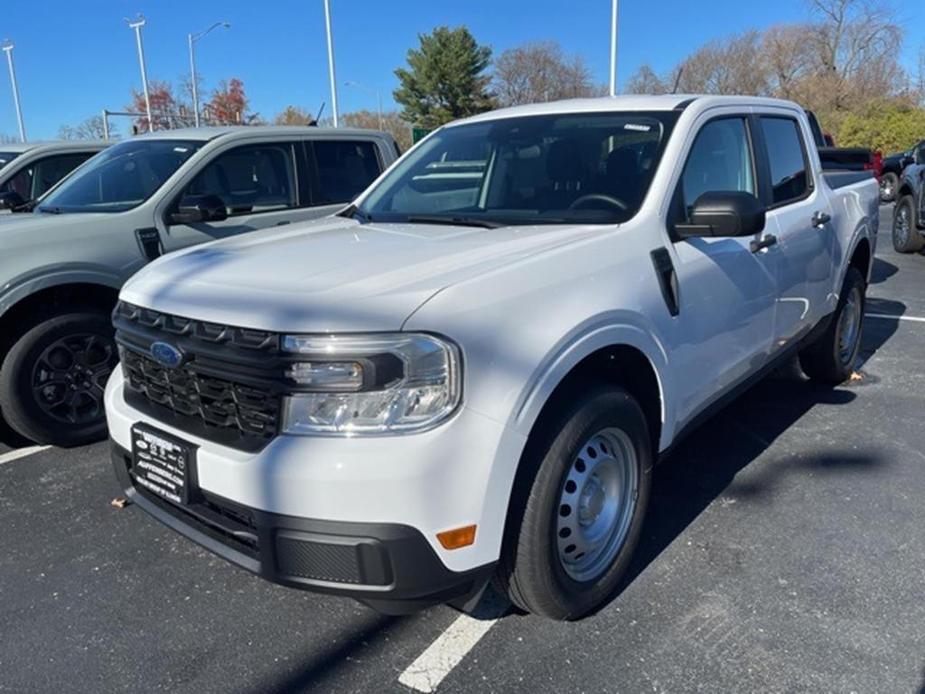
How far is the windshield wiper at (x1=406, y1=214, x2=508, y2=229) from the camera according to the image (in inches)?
124

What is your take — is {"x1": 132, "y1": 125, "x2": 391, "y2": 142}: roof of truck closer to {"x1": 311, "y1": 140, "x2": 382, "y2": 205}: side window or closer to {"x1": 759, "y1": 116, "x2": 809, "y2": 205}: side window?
{"x1": 311, "y1": 140, "x2": 382, "y2": 205}: side window

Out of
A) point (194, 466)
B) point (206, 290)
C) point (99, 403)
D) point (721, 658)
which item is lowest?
point (721, 658)

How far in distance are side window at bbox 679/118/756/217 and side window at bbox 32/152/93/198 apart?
6.44 metres

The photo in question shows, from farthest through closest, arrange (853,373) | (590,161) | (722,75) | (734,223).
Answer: (722,75) → (853,373) → (590,161) → (734,223)

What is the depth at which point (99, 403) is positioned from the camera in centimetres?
458

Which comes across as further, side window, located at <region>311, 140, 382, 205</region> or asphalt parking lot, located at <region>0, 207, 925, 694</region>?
side window, located at <region>311, 140, 382, 205</region>

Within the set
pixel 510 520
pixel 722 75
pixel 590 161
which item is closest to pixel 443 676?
pixel 510 520

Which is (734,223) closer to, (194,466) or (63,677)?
(194,466)

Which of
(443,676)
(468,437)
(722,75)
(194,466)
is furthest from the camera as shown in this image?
(722,75)

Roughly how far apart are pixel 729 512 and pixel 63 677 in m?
2.78

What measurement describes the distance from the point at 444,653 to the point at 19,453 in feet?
10.7

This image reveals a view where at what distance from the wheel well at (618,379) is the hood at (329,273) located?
434 mm

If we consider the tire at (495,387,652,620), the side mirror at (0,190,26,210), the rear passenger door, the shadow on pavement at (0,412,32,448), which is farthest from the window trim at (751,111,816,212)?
the side mirror at (0,190,26,210)

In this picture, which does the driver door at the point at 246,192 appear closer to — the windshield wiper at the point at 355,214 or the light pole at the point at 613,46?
the windshield wiper at the point at 355,214
